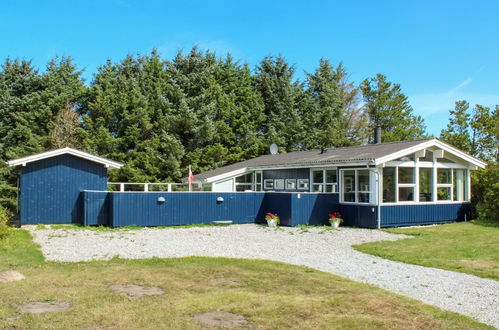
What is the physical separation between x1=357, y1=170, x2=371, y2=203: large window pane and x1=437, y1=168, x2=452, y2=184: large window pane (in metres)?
3.83

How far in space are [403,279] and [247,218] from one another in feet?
38.4

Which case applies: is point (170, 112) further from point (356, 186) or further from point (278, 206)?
point (356, 186)

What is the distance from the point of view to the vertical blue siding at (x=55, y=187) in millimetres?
17828

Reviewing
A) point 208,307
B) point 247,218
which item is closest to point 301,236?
point 247,218

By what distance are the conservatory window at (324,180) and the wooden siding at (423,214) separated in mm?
2669

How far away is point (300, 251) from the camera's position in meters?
12.2

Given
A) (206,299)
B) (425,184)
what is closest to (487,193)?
(425,184)

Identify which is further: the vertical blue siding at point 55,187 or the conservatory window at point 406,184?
the conservatory window at point 406,184

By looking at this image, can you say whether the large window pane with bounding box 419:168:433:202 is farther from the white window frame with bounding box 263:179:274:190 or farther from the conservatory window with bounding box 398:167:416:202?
the white window frame with bounding box 263:179:274:190

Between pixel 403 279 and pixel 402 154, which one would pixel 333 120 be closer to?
pixel 402 154

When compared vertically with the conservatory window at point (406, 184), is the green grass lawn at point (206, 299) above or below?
below

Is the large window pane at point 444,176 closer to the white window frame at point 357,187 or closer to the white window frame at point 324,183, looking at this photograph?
the white window frame at point 357,187

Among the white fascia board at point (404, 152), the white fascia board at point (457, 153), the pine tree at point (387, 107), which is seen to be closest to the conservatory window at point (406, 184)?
the white fascia board at point (404, 152)

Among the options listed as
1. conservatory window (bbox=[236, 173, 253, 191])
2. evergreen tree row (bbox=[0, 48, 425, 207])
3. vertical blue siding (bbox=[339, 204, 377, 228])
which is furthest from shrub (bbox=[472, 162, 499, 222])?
evergreen tree row (bbox=[0, 48, 425, 207])
